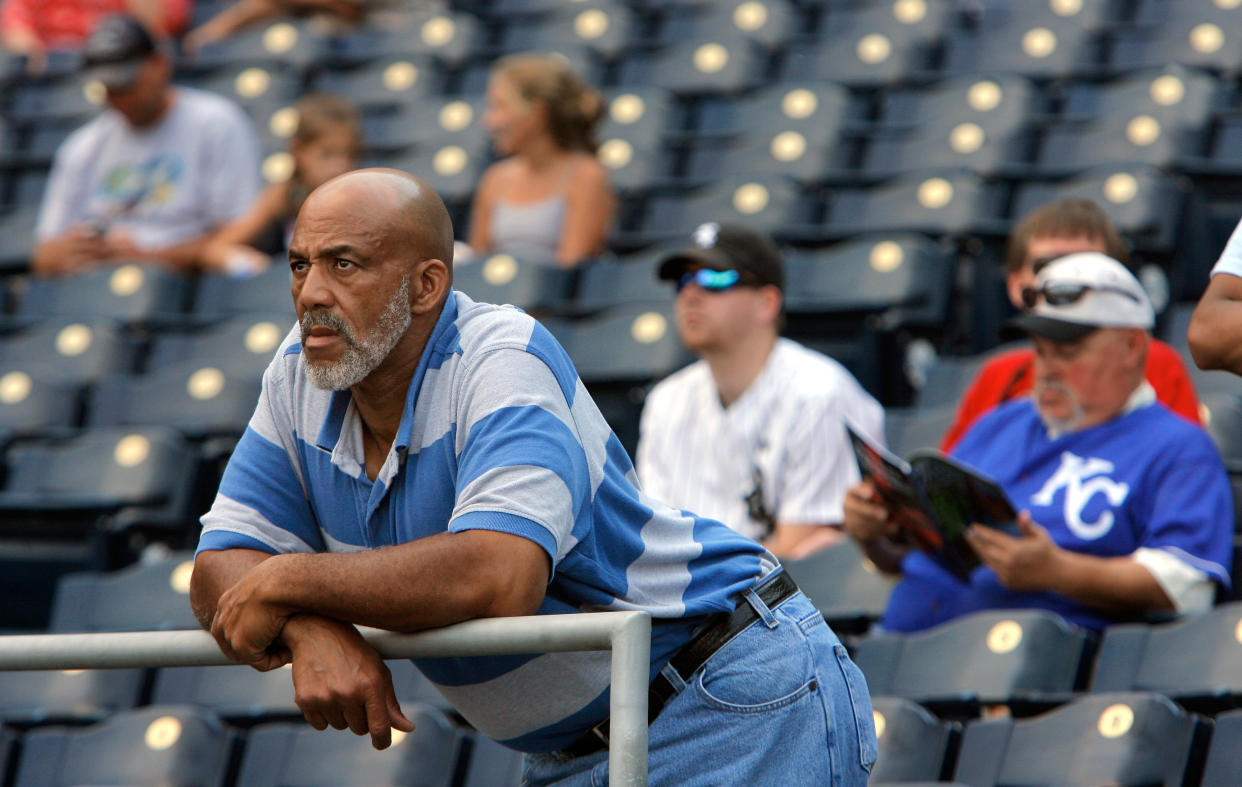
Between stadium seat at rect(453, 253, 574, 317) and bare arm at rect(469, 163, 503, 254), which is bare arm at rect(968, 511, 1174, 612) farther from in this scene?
bare arm at rect(469, 163, 503, 254)

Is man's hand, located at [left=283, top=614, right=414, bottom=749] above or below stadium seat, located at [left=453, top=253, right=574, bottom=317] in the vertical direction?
above

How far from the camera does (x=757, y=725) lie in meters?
1.95

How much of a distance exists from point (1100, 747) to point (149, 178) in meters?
4.52

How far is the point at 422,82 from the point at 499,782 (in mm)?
4800

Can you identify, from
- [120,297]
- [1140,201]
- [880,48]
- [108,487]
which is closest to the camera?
[108,487]

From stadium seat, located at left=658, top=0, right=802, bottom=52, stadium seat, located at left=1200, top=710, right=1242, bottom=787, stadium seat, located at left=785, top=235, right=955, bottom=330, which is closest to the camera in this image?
stadium seat, located at left=1200, top=710, right=1242, bottom=787

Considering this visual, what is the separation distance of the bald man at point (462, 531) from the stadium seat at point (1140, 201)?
131 inches

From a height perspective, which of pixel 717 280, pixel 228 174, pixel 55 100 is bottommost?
pixel 55 100

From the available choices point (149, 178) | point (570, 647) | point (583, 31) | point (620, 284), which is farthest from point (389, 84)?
point (570, 647)

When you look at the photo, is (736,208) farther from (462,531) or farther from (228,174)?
(462,531)

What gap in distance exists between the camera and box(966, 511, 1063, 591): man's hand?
3.20 meters

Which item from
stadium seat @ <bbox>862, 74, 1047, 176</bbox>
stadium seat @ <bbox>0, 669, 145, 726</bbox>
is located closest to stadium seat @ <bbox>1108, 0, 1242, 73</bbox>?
stadium seat @ <bbox>862, 74, 1047, 176</bbox>

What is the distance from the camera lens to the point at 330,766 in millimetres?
3396

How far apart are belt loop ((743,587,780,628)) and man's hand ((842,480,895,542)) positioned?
150 cm
